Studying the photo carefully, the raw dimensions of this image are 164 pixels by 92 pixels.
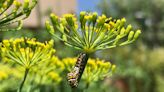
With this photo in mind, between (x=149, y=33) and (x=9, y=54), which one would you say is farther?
(x=149, y=33)

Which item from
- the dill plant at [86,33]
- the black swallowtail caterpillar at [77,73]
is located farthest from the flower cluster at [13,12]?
the black swallowtail caterpillar at [77,73]

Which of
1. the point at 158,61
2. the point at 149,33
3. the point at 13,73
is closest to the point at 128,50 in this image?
the point at 158,61

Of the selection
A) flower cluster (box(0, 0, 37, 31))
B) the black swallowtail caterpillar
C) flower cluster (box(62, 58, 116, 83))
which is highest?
flower cluster (box(0, 0, 37, 31))

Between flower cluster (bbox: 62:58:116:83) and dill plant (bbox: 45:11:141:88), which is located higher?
dill plant (bbox: 45:11:141:88)

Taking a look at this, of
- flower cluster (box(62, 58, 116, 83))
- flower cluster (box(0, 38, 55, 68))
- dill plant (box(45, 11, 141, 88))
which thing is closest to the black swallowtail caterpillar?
dill plant (box(45, 11, 141, 88))

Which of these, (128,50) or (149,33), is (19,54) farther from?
(149,33)

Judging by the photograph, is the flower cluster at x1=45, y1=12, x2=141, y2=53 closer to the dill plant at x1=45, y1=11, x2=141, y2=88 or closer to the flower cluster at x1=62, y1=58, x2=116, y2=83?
the dill plant at x1=45, y1=11, x2=141, y2=88

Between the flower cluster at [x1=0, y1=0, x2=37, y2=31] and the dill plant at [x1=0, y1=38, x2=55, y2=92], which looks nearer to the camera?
the flower cluster at [x1=0, y1=0, x2=37, y2=31]
